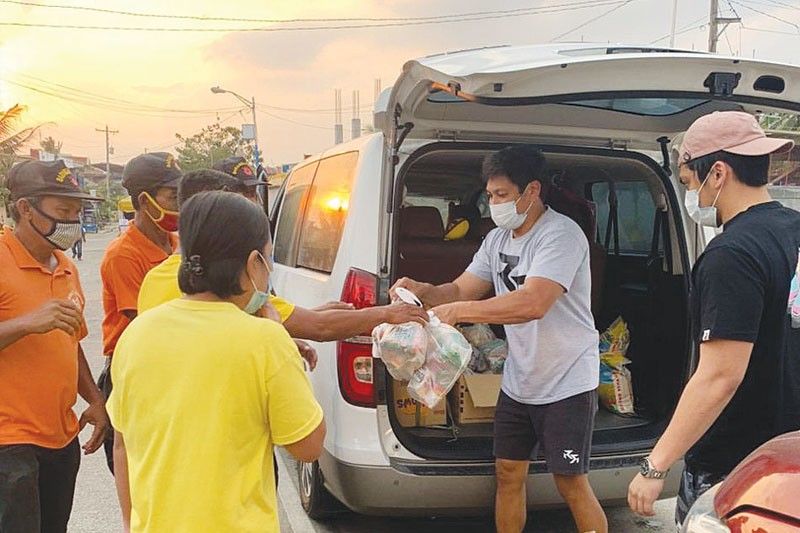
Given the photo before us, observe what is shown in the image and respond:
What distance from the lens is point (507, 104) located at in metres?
2.19

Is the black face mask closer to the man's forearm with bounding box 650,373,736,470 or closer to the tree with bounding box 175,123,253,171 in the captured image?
the man's forearm with bounding box 650,373,736,470

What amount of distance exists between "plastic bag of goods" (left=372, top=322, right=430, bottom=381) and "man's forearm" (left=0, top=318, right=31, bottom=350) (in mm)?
1209

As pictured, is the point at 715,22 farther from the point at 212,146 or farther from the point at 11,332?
the point at 212,146

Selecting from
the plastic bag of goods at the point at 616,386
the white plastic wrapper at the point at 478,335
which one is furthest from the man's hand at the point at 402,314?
the plastic bag of goods at the point at 616,386

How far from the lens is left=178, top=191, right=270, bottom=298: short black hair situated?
153 cm

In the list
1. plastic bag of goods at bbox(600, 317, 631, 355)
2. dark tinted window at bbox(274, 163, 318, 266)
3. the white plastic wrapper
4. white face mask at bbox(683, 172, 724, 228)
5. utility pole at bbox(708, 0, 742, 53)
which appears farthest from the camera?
utility pole at bbox(708, 0, 742, 53)

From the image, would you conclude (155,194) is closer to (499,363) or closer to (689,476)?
(499,363)

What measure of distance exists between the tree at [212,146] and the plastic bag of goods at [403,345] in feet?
157

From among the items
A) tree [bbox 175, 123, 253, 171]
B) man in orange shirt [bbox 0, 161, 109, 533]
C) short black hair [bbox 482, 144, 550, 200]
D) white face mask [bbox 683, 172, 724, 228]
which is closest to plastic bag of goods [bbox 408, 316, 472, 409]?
short black hair [bbox 482, 144, 550, 200]

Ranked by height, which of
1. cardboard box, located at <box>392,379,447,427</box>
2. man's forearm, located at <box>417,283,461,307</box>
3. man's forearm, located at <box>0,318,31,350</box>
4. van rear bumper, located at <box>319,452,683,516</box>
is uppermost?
man's forearm, located at <box>0,318,31,350</box>

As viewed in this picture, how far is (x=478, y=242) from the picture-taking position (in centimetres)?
418

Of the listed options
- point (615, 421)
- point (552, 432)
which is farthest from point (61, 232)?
point (615, 421)

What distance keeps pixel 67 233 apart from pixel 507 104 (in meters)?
1.66

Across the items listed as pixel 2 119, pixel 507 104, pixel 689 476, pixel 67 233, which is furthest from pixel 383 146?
pixel 2 119
